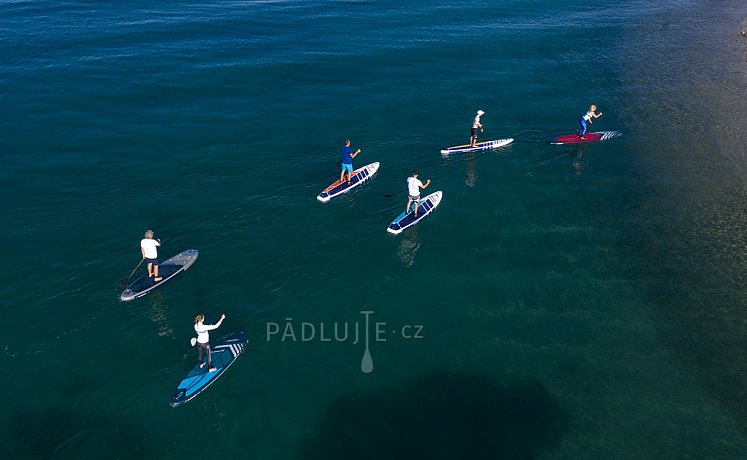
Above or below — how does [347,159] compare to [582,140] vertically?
above

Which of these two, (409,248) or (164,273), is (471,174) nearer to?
(409,248)

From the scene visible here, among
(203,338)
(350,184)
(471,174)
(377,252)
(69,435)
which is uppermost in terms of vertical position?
(350,184)

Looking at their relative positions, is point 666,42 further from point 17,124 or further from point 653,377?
point 17,124

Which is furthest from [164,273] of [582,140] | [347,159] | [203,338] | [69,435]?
[582,140]

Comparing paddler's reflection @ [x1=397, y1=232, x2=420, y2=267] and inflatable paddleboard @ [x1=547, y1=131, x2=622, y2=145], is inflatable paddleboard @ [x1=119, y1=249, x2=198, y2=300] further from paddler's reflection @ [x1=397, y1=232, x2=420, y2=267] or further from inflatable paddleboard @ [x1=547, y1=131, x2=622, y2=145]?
inflatable paddleboard @ [x1=547, y1=131, x2=622, y2=145]

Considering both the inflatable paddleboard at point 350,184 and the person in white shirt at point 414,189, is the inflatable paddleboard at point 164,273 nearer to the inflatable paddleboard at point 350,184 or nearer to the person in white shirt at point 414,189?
the inflatable paddleboard at point 350,184

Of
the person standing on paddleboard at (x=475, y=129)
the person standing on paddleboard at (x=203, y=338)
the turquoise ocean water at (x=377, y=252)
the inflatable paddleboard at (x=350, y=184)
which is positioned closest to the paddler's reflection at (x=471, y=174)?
the turquoise ocean water at (x=377, y=252)

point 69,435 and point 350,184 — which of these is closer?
point 69,435

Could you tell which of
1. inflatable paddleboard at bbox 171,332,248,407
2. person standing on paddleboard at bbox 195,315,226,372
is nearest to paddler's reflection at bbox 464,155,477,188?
inflatable paddleboard at bbox 171,332,248,407
